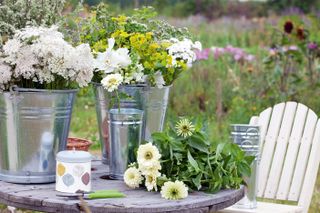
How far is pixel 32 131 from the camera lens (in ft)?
8.80

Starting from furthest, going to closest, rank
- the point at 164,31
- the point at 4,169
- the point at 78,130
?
the point at 78,130
the point at 164,31
the point at 4,169

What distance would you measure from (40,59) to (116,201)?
0.55 meters

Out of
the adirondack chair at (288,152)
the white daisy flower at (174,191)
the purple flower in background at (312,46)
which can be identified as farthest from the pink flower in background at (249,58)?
the white daisy flower at (174,191)

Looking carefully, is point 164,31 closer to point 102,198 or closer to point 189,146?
point 189,146

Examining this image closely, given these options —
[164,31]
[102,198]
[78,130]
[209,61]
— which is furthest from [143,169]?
[209,61]

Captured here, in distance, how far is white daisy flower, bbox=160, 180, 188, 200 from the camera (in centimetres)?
258

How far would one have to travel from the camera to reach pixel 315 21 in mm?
7387

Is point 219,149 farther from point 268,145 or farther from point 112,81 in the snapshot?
point 268,145

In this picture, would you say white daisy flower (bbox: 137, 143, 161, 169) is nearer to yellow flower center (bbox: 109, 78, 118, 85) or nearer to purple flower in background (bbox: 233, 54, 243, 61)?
yellow flower center (bbox: 109, 78, 118, 85)

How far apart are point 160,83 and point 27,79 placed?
53 cm

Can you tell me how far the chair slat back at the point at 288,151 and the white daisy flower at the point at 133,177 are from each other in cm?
113

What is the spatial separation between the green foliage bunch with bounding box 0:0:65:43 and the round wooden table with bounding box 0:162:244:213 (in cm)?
55

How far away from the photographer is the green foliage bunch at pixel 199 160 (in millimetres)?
2713

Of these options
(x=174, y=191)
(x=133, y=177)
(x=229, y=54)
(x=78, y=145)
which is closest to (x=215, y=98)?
(x=229, y=54)
